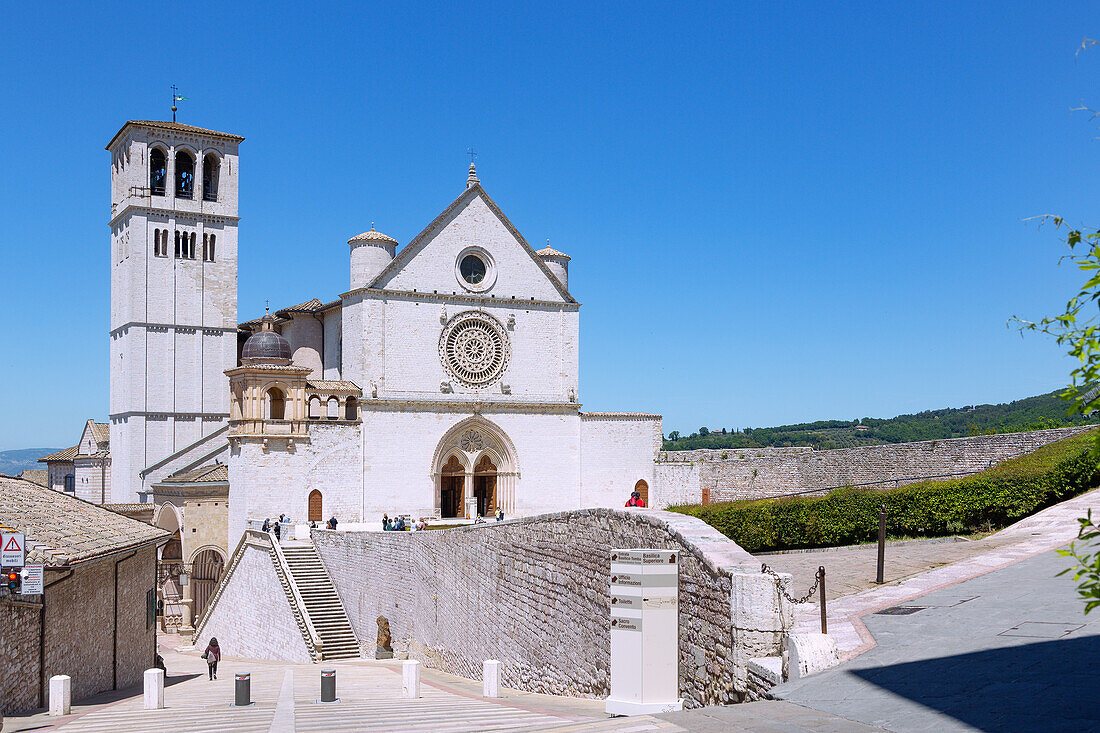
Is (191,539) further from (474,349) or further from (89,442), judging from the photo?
(89,442)

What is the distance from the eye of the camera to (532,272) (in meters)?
45.2

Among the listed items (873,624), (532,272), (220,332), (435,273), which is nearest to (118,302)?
(220,332)

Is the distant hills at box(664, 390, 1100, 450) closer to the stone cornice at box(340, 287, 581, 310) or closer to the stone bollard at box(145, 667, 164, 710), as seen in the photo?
the stone cornice at box(340, 287, 581, 310)

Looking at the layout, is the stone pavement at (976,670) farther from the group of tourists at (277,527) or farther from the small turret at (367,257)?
the small turret at (367,257)

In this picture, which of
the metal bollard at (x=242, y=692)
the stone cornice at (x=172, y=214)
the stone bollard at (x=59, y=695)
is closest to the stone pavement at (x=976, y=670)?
the metal bollard at (x=242, y=692)

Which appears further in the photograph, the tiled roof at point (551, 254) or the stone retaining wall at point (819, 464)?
the tiled roof at point (551, 254)

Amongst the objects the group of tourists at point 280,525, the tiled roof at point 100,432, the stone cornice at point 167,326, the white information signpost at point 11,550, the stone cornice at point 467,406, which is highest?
the stone cornice at point 167,326

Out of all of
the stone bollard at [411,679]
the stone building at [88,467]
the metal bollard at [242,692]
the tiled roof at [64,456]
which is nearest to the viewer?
the metal bollard at [242,692]

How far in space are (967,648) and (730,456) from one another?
3349 centimetres

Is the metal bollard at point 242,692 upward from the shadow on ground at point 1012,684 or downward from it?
downward

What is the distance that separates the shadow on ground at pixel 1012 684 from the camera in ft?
22.4

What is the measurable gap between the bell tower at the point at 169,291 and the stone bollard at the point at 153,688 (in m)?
33.3

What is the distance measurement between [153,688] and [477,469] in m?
28.2

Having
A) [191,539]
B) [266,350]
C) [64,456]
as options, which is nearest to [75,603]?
[266,350]
